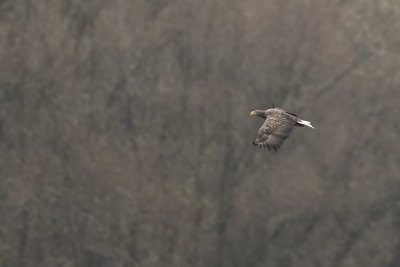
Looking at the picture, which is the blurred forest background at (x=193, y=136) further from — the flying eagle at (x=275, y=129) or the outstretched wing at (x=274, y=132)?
the outstretched wing at (x=274, y=132)

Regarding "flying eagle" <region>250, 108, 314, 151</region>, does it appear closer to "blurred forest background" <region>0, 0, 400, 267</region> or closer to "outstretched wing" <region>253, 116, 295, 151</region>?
"outstretched wing" <region>253, 116, 295, 151</region>

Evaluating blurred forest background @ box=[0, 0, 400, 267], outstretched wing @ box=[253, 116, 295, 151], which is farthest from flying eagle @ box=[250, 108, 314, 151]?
blurred forest background @ box=[0, 0, 400, 267]

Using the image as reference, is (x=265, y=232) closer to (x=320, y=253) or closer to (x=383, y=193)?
(x=320, y=253)

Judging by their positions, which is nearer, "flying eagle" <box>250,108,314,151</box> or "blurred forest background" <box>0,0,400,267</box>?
"flying eagle" <box>250,108,314,151</box>

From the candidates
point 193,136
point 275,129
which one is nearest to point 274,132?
point 275,129

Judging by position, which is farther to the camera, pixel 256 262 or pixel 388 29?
pixel 256 262

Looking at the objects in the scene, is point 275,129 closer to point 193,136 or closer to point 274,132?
point 274,132

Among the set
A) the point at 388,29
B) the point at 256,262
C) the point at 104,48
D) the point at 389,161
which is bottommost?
the point at 256,262

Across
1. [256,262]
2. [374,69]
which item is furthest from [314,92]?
[256,262]
